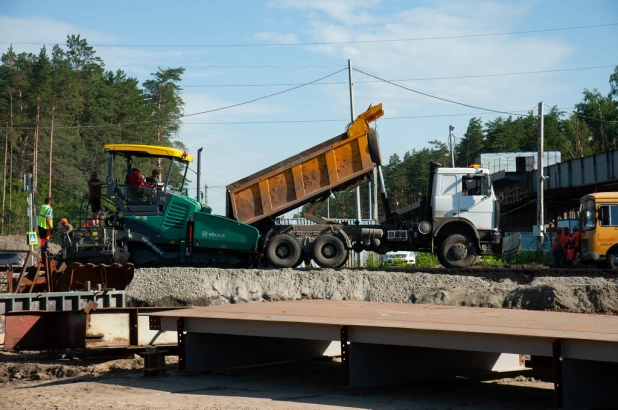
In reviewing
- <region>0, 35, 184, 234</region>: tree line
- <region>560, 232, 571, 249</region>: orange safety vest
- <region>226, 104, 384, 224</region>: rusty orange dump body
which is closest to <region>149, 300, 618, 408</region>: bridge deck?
<region>226, 104, 384, 224</region>: rusty orange dump body

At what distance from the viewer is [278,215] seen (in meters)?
19.8

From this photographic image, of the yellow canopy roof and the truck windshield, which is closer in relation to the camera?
the yellow canopy roof

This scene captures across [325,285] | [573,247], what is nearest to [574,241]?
[573,247]

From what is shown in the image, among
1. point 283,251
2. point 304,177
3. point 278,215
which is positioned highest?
point 304,177

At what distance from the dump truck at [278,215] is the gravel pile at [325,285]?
1417mm

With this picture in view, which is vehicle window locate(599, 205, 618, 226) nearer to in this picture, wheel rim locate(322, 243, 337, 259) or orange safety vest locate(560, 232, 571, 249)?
orange safety vest locate(560, 232, 571, 249)

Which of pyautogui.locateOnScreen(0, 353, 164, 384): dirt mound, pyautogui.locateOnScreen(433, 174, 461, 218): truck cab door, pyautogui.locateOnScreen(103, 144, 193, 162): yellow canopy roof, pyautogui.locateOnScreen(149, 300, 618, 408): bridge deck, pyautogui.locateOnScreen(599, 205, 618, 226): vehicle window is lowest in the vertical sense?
pyautogui.locateOnScreen(0, 353, 164, 384): dirt mound

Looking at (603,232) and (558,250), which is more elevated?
(603,232)

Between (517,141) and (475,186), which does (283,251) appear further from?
(517,141)

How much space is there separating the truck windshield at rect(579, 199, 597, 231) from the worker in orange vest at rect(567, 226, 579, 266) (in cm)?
66

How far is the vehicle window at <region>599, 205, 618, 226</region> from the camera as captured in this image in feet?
71.9

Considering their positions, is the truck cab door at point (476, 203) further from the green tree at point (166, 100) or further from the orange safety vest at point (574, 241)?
the green tree at point (166, 100)

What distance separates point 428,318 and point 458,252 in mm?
11390

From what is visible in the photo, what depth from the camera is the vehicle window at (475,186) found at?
20.1 m
